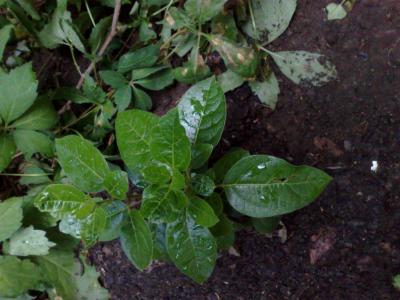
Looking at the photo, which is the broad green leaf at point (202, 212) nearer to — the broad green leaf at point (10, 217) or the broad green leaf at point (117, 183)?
the broad green leaf at point (117, 183)

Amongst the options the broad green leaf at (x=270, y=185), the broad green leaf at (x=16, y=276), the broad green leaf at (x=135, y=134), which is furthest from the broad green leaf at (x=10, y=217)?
the broad green leaf at (x=270, y=185)

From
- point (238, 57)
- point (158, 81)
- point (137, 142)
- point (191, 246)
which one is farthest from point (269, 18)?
point (191, 246)

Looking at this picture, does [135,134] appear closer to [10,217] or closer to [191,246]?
[191,246]

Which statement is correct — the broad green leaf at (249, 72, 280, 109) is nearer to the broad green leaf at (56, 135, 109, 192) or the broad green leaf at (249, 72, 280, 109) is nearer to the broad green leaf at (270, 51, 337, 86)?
the broad green leaf at (270, 51, 337, 86)

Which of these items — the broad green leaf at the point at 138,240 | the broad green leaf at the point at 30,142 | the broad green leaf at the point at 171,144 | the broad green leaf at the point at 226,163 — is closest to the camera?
the broad green leaf at the point at 171,144

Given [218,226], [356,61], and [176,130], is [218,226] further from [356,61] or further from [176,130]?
[356,61]

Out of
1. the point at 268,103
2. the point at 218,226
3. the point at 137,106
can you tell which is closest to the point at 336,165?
the point at 268,103
